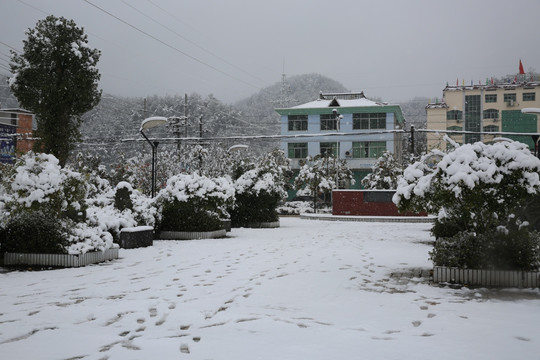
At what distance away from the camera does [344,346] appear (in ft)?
A: 15.9

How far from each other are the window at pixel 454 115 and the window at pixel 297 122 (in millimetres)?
17595

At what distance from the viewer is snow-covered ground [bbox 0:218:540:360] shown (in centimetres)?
478

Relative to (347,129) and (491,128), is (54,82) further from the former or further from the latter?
(491,128)

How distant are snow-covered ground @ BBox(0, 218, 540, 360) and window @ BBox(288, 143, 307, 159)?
45967 mm

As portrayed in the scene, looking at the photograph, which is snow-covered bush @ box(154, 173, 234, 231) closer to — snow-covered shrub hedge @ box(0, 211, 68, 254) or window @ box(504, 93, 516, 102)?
snow-covered shrub hedge @ box(0, 211, 68, 254)

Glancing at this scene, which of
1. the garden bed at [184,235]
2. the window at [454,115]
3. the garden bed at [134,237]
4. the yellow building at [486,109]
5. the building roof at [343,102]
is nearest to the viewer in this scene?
the garden bed at [134,237]

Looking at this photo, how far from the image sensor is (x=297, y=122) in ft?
188

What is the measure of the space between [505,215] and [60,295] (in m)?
7.59

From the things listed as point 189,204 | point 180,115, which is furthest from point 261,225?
point 180,115

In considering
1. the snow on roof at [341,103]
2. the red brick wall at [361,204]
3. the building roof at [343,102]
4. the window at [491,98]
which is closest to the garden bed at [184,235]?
the red brick wall at [361,204]

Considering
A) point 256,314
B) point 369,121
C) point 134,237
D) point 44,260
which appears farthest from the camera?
point 369,121

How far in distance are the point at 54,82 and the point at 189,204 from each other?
20.2 feet

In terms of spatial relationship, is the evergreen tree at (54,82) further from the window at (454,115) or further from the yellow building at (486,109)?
the window at (454,115)

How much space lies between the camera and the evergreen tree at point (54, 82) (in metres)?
15.8
